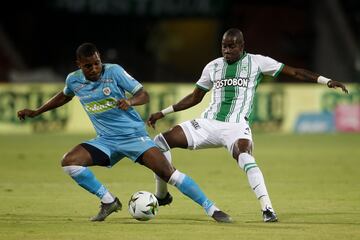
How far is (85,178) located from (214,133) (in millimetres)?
1607

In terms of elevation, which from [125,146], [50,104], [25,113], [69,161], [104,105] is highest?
[104,105]

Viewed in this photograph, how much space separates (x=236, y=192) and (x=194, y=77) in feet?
68.8

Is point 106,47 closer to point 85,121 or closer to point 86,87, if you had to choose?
point 85,121

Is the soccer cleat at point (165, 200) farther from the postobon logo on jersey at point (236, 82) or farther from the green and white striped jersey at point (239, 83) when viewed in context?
the postobon logo on jersey at point (236, 82)

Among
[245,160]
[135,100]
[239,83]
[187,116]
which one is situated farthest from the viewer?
[187,116]

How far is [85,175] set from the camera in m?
9.83

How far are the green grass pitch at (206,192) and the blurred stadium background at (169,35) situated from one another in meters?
9.91

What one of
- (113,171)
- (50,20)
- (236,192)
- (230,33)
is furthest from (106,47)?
(230,33)

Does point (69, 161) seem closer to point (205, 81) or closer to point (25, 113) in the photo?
point (25, 113)

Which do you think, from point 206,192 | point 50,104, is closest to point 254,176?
point 50,104

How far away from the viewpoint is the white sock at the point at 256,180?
32.3 feet

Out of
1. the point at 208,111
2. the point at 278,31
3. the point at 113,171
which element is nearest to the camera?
the point at 208,111

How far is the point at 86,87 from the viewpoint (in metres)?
9.93

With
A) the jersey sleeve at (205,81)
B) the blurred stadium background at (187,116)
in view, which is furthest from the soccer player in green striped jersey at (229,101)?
the blurred stadium background at (187,116)
